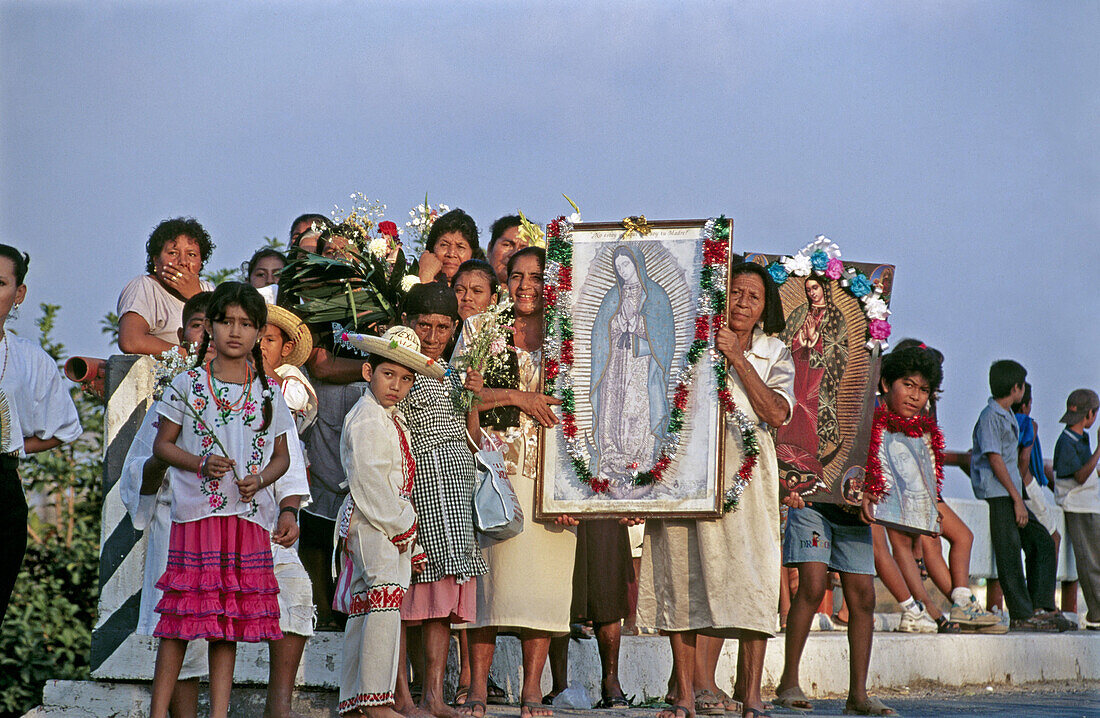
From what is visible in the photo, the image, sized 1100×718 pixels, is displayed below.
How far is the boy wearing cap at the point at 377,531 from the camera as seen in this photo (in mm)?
6457

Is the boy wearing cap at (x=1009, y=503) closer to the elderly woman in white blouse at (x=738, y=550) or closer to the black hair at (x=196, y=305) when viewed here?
the elderly woman in white blouse at (x=738, y=550)

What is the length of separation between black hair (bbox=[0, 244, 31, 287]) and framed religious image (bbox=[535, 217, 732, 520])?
9.03 feet

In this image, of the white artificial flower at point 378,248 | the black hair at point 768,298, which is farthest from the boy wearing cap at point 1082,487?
the white artificial flower at point 378,248

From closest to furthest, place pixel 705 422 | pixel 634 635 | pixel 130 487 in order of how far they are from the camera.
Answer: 1. pixel 130 487
2. pixel 705 422
3. pixel 634 635

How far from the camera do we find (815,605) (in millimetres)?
8141

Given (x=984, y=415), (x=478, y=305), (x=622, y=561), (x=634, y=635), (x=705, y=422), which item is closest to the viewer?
(x=705, y=422)

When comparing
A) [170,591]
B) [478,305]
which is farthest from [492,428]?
[170,591]

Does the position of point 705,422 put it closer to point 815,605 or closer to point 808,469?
point 808,469

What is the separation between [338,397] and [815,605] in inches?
121

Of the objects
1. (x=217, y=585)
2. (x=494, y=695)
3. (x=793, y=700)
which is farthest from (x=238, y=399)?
(x=793, y=700)

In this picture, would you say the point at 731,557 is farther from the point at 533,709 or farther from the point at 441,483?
the point at 441,483

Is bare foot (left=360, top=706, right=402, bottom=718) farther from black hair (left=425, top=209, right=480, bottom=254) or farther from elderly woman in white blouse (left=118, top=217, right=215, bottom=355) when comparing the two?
black hair (left=425, top=209, right=480, bottom=254)

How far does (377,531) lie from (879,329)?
127 inches

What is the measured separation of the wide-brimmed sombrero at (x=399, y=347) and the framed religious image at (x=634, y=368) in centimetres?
92
